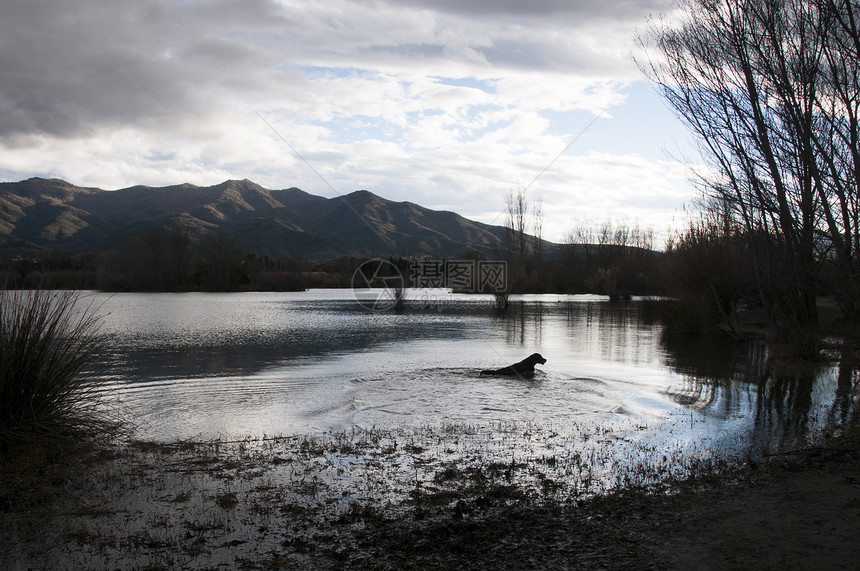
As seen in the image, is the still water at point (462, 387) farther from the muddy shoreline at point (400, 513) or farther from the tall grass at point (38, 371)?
the muddy shoreline at point (400, 513)

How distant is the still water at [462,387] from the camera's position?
31.4ft

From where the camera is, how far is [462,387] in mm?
13117

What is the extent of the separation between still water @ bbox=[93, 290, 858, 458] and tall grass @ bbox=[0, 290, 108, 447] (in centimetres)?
116

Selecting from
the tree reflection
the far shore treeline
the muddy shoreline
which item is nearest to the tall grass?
the muddy shoreline

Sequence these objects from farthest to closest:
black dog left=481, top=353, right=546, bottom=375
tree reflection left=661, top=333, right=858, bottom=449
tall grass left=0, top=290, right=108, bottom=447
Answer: black dog left=481, top=353, right=546, bottom=375 < tree reflection left=661, top=333, right=858, bottom=449 < tall grass left=0, top=290, right=108, bottom=447

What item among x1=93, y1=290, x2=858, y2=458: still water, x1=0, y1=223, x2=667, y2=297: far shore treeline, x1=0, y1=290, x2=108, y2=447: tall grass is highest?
x1=0, y1=223, x2=667, y2=297: far shore treeline

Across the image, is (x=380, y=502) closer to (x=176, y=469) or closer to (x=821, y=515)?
(x=176, y=469)

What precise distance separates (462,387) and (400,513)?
7.86m

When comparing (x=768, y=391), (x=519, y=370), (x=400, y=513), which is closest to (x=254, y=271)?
(x=519, y=370)

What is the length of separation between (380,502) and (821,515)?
13.1 feet

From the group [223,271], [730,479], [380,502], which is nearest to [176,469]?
[380,502]

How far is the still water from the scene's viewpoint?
958 centimetres

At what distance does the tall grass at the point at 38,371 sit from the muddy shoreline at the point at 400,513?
664 mm

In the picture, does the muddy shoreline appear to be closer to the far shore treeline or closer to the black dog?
the black dog
